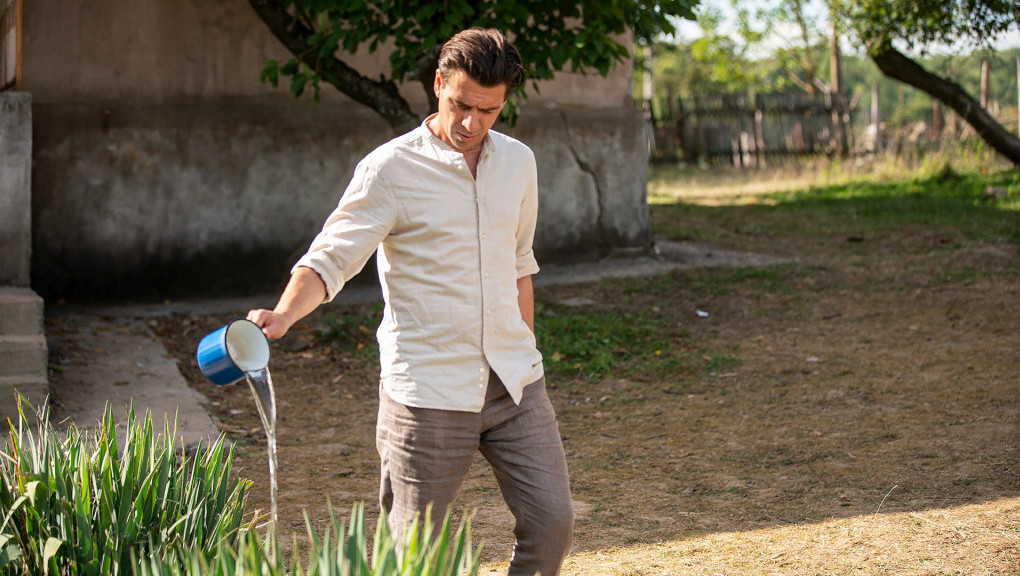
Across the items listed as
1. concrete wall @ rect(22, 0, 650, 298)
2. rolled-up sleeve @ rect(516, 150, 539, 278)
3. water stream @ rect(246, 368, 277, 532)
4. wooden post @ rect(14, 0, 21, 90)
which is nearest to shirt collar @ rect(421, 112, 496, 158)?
rolled-up sleeve @ rect(516, 150, 539, 278)

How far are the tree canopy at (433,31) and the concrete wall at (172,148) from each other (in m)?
0.88

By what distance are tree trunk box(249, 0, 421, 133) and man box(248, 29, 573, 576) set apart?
15.9 feet

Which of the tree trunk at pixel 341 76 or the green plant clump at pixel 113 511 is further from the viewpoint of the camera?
the tree trunk at pixel 341 76

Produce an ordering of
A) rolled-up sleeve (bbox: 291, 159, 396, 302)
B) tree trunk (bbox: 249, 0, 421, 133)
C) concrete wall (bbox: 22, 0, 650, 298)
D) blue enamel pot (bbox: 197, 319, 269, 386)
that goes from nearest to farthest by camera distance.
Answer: blue enamel pot (bbox: 197, 319, 269, 386), rolled-up sleeve (bbox: 291, 159, 396, 302), tree trunk (bbox: 249, 0, 421, 133), concrete wall (bbox: 22, 0, 650, 298)

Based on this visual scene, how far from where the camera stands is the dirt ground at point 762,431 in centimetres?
388

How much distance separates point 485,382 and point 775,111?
17.4 m

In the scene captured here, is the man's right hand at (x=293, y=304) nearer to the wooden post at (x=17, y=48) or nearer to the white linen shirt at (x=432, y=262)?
the white linen shirt at (x=432, y=262)

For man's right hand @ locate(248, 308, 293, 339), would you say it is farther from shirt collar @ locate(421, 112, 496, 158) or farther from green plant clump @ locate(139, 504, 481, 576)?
shirt collar @ locate(421, 112, 496, 158)

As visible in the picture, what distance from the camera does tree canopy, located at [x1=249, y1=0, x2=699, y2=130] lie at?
6543mm

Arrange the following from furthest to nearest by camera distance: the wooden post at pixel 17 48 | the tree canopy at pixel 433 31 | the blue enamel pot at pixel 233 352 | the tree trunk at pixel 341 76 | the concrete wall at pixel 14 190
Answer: the tree trunk at pixel 341 76 → the tree canopy at pixel 433 31 → the wooden post at pixel 17 48 → the concrete wall at pixel 14 190 → the blue enamel pot at pixel 233 352

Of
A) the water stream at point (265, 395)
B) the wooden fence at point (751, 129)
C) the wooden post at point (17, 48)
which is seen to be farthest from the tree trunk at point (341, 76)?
the wooden fence at point (751, 129)

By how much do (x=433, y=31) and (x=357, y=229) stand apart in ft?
14.1

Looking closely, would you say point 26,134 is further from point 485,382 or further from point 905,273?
point 905,273

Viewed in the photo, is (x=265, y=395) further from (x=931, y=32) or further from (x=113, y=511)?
(x=931, y=32)
